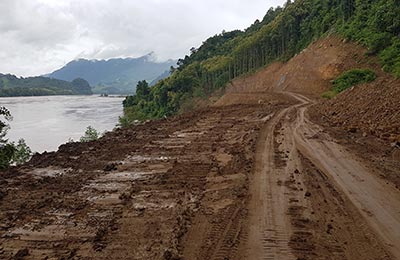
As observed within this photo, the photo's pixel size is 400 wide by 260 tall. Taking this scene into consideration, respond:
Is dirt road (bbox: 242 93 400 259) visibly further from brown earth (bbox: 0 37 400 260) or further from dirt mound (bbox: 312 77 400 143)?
dirt mound (bbox: 312 77 400 143)

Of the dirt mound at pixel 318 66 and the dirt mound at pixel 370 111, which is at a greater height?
the dirt mound at pixel 318 66

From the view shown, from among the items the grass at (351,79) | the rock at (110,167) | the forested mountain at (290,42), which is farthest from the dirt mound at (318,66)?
the rock at (110,167)

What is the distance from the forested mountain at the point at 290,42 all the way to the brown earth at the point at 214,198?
22.6 meters

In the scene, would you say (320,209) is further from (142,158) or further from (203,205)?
(142,158)

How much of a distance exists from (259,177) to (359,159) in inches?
122

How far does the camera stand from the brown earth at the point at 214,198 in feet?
17.8

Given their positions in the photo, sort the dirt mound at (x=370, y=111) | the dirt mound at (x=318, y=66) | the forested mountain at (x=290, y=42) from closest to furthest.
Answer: the dirt mound at (x=370, y=111) < the forested mountain at (x=290, y=42) < the dirt mound at (x=318, y=66)

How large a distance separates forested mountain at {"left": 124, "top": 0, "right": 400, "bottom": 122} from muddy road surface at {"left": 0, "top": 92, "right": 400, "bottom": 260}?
24.3 m

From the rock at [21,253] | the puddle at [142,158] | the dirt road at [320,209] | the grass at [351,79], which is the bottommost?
the dirt road at [320,209]

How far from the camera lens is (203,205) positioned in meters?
7.11

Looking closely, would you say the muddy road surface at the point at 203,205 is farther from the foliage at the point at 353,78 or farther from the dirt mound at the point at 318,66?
the dirt mound at the point at 318,66

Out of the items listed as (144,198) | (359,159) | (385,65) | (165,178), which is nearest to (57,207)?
(144,198)

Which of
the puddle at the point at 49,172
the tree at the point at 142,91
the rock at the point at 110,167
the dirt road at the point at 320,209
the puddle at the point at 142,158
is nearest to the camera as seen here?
the dirt road at the point at 320,209

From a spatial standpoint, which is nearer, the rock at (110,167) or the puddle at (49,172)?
the puddle at (49,172)
